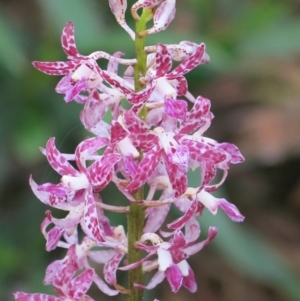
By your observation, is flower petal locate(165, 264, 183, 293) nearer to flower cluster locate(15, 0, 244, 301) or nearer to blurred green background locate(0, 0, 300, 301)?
flower cluster locate(15, 0, 244, 301)

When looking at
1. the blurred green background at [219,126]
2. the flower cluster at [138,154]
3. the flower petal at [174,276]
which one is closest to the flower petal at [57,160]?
A: the flower cluster at [138,154]

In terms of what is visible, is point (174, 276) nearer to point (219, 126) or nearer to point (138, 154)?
point (138, 154)

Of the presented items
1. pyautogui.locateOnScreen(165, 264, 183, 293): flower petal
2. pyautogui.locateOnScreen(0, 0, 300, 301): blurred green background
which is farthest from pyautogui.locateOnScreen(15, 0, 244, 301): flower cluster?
pyautogui.locateOnScreen(0, 0, 300, 301): blurred green background

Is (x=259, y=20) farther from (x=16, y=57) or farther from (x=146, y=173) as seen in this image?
(x=146, y=173)

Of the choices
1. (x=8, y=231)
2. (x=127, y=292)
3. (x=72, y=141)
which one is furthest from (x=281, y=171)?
(x=127, y=292)

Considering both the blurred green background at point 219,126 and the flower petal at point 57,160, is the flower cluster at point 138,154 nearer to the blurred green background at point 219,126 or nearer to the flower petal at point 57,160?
the flower petal at point 57,160

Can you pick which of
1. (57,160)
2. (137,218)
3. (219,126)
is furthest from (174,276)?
Answer: (219,126)

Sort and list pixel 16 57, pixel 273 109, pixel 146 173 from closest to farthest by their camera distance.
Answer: pixel 146 173 < pixel 16 57 < pixel 273 109
